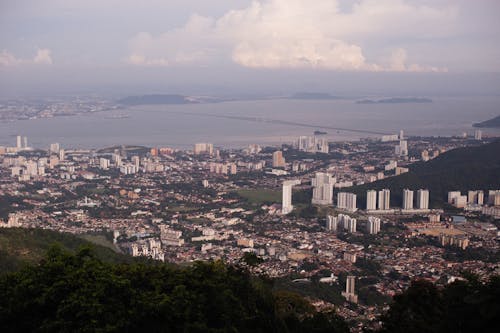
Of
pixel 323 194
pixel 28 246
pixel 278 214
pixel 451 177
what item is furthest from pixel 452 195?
Result: pixel 28 246

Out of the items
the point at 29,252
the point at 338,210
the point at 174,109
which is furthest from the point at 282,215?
the point at 174,109

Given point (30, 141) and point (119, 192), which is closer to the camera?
point (119, 192)

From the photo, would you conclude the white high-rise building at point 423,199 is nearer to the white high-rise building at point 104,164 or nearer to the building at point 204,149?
the white high-rise building at point 104,164

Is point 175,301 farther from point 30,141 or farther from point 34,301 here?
point 30,141

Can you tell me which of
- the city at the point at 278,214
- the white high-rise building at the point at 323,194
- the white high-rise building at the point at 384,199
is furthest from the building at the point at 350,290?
the white high-rise building at the point at 323,194

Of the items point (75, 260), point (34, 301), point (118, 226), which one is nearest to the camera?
point (34, 301)

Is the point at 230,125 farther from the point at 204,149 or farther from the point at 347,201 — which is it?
the point at 347,201
